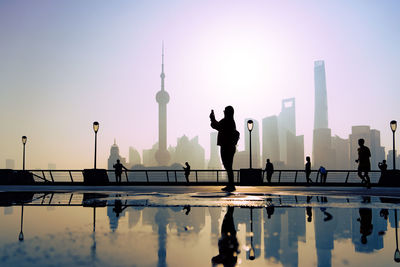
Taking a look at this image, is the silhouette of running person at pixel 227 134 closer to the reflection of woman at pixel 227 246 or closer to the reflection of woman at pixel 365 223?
the reflection of woman at pixel 365 223

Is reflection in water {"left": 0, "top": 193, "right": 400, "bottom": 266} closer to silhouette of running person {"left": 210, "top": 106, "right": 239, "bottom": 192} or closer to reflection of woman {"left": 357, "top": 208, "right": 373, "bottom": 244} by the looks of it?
reflection of woman {"left": 357, "top": 208, "right": 373, "bottom": 244}

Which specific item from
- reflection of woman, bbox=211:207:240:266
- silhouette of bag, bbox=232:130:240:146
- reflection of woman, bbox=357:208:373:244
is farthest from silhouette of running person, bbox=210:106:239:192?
reflection of woman, bbox=211:207:240:266

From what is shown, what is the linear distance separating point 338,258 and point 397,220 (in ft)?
11.7

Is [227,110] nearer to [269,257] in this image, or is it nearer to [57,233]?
[57,233]

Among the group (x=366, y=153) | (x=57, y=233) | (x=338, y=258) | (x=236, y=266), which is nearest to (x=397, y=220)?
(x=338, y=258)

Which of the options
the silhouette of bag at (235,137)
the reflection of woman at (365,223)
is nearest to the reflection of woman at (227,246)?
the reflection of woman at (365,223)

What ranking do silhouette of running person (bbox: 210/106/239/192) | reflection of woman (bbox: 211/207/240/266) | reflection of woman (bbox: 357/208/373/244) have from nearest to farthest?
reflection of woman (bbox: 211/207/240/266) < reflection of woman (bbox: 357/208/373/244) < silhouette of running person (bbox: 210/106/239/192)

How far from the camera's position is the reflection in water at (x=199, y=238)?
3.83 m

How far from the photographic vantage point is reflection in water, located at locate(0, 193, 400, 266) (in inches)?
151

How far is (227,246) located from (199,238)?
64 centimetres

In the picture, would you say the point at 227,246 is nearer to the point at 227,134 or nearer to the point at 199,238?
the point at 199,238

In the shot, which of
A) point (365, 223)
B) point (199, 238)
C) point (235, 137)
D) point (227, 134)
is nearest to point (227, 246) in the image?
point (199, 238)

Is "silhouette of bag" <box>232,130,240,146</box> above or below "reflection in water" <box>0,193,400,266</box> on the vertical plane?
above

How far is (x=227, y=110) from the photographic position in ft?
47.4
